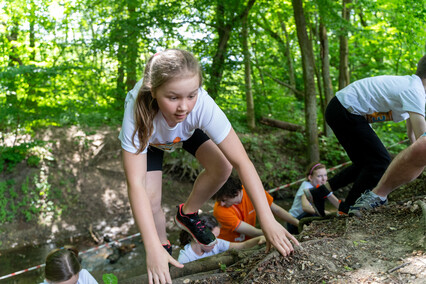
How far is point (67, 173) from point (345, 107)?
7496 millimetres

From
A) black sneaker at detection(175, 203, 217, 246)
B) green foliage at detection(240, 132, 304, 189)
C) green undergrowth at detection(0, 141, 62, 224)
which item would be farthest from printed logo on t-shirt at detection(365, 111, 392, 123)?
green undergrowth at detection(0, 141, 62, 224)

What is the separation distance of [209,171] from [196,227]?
561 millimetres

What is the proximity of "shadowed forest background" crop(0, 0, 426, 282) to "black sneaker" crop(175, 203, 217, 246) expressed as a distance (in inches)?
214

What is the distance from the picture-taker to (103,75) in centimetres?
800

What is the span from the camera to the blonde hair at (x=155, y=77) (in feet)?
6.22

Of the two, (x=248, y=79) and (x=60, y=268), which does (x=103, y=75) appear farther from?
(x=60, y=268)

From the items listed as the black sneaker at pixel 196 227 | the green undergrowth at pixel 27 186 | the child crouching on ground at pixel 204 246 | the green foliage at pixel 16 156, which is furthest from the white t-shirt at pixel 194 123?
the green foliage at pixel 16 156

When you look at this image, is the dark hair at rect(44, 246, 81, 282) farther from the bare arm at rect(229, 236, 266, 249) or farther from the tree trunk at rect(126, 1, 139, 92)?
the tree trunk at rect(126, 1, 139, 92)

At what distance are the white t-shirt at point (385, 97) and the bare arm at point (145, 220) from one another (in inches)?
84.4

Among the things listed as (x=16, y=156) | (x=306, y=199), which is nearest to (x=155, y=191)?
(x=306, y=199)

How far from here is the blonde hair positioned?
190 cm

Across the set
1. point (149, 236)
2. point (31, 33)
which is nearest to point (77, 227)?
point (31, 33)

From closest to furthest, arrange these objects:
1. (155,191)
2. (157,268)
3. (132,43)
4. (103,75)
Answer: (157,268), (155,191), (132,43), (103,75)

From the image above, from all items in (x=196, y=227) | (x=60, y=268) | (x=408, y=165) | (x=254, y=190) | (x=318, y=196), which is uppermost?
(x=254, y=190)
